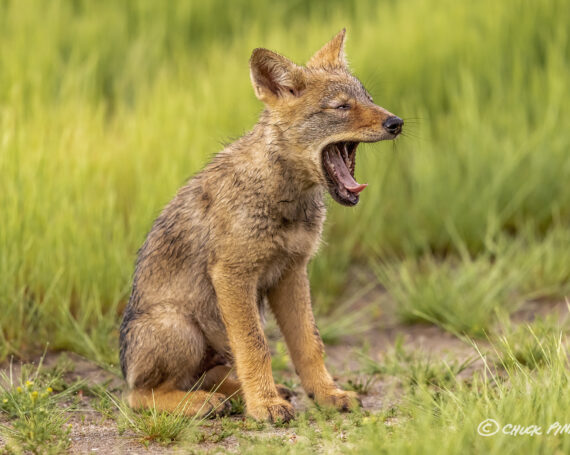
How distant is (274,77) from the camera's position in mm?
4297

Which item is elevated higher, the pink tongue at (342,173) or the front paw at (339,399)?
the pink tongue at (342,173)

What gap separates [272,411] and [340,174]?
117 cm

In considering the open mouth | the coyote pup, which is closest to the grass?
the coyote pup

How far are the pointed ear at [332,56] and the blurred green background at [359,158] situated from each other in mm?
811

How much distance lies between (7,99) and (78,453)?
4.11 meters

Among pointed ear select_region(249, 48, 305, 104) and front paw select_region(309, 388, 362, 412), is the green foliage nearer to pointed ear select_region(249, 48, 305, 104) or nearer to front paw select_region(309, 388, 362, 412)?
front paw select_region(309, 388, 362, 412)

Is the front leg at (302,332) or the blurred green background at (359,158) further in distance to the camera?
the blurred green background at (359,158)

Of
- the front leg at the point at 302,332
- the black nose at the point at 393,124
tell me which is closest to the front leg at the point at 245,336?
the front leg at the point at 302,332

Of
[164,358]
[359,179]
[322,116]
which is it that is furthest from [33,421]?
[359,179]

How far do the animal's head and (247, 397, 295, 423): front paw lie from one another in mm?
998

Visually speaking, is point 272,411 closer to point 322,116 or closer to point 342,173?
point 342,173

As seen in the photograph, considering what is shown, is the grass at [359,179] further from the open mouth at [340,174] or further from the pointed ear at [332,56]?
the pointed ear at [332,56]

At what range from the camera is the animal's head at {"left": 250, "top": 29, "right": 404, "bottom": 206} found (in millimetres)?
4082

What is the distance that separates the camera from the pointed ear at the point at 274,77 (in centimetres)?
423
